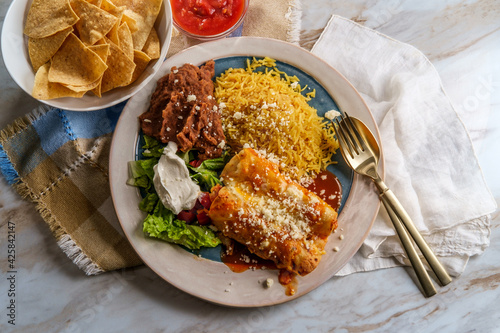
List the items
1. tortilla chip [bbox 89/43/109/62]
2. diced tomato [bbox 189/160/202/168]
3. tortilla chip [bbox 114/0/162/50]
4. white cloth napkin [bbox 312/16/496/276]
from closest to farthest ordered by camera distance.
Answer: tortilla chip [bbox 89/43/109/62] → tortilla chip [bbox 114/0/162/50] → diced tomato [bbox 189/160/202/168] → white cloth napkin [bbox 312/16/496/276]

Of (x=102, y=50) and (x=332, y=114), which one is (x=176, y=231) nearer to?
(x=102, y=50)

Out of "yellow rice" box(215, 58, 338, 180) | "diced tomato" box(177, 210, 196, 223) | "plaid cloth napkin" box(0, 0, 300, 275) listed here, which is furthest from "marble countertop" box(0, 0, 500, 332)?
"yellow rice" box(215, 58, 338, 180)

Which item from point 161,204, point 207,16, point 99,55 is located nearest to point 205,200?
point 161,204

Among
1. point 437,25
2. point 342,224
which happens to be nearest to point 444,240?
point 342,224

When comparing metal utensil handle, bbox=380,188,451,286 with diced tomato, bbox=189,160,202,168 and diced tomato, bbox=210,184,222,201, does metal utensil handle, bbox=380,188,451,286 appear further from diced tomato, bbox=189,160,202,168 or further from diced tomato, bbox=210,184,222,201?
diced tomato, bbox=189,160,202,168

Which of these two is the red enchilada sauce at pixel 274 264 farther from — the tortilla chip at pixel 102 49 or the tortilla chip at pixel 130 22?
the tortilla chip at pixel 130 22

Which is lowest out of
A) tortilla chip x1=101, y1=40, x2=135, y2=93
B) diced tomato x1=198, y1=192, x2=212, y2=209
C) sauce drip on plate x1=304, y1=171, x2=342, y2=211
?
diced tomato x1=198, y1=192, x2=212, y2=209

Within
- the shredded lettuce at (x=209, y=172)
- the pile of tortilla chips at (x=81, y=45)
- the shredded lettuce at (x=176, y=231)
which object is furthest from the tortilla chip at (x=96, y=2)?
the shredded lettuce at (x=176, y=231)
